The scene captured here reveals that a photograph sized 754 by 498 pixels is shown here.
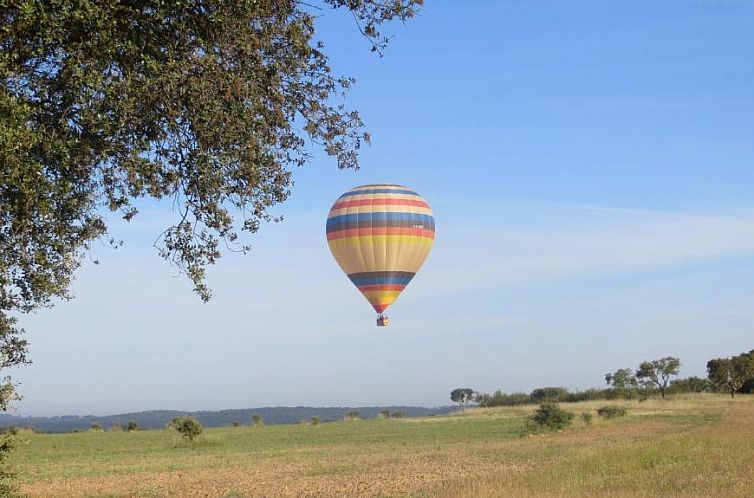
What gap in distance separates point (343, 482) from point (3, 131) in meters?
17.6

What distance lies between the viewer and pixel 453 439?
49.0 metres

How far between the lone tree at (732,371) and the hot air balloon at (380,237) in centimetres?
7731

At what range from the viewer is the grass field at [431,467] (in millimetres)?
21281

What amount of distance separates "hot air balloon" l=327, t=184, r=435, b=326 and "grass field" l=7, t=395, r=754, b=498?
407 inches

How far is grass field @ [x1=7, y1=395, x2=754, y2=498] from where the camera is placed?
21.3 meters

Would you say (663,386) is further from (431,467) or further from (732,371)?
(431,467)

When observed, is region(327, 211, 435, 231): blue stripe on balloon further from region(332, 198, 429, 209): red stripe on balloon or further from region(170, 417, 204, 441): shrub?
region(170, 417, 204, 441): shrub

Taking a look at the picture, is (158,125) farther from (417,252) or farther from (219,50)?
(417,252)

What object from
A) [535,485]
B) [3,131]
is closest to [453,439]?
[535,485]

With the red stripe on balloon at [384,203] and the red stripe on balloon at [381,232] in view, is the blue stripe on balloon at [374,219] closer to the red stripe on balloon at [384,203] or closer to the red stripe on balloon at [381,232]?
the red stripe on balloon at [381,232]

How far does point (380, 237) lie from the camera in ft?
167

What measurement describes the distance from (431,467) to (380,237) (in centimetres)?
2271

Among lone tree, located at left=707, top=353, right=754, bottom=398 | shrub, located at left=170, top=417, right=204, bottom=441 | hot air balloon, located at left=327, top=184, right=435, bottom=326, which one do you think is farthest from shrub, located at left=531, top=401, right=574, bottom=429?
lone tree, located at left=707, top=353, right=754, bottom=398

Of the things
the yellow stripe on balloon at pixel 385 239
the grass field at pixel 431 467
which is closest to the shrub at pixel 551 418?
the grass field at pixel 431 467
